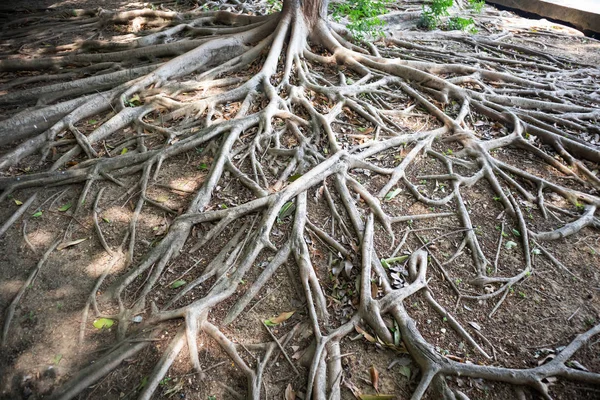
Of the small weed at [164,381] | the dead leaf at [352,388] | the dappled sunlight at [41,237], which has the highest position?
the dappled sunlight at [41,237]

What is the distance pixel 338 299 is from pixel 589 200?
2729mm

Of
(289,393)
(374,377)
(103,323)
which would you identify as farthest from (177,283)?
(374,377)

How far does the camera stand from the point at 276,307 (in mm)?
2848

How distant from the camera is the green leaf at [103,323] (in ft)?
8.63

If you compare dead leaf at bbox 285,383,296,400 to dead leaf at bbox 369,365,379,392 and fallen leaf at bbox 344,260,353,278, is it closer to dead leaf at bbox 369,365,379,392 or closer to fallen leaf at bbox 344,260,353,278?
dead leaf at bbox 369,365,379,392

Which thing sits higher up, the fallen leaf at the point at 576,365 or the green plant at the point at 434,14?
the green plant at the point at 434,14

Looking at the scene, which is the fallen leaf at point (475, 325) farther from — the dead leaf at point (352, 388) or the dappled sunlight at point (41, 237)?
the dappled sunlight at point (41, 237)

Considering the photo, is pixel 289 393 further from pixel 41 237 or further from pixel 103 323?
pixel 41 237

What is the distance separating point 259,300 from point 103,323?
1068 millimetres

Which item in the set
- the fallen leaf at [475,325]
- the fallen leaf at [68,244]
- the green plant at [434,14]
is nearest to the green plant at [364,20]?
the green plant at [434,14]

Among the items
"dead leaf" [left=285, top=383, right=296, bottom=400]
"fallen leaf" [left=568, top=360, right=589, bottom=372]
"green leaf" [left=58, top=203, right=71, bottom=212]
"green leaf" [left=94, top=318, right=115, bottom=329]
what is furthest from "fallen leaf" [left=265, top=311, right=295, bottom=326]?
"green leaf" [left=58, top=203, right=71, bottom=212]

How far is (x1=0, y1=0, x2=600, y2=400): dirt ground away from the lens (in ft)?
7.96

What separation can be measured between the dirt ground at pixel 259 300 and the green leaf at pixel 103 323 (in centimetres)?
3

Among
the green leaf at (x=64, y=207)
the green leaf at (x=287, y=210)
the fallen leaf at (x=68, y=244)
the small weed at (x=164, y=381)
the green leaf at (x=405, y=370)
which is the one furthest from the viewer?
the green leaf at (x=64, y=207)
